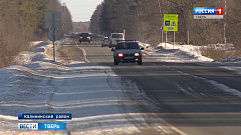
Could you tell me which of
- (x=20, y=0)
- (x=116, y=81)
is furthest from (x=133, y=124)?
(x=20, y=0)

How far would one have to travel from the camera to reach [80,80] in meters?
16.8

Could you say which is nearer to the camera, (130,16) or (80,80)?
(80,80)

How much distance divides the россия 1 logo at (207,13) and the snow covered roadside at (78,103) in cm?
3237

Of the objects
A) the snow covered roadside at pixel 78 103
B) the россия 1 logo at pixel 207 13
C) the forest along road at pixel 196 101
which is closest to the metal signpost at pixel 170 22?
the россия 1 logo at pixel 207 13

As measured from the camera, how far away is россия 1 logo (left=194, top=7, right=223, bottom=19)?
4744 cm

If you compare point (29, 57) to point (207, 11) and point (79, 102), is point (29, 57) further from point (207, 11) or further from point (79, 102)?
point (79, 102)

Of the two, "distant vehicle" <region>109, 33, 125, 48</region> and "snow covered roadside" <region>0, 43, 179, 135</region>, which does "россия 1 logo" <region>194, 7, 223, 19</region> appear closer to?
"distant vehicle" <region>109, 33, 125, 48</region>

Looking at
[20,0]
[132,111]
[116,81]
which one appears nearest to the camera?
[132,111]

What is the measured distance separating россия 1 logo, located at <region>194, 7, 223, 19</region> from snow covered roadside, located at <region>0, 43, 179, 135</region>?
32368mm

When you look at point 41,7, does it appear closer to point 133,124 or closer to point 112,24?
point 112,24

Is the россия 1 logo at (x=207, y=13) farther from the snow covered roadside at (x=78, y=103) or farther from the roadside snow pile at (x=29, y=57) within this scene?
the snow covered roadside at (x=78, y=103)

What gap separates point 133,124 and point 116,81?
779 centimetres

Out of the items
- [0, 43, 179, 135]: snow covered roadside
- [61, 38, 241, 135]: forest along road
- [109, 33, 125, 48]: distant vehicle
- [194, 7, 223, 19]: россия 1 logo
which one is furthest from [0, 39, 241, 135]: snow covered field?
[109, 33, 125, 48]: distant vehicle

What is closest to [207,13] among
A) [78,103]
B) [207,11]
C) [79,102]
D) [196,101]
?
[207,11]
